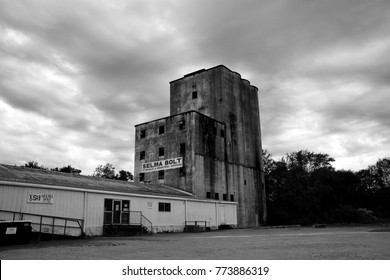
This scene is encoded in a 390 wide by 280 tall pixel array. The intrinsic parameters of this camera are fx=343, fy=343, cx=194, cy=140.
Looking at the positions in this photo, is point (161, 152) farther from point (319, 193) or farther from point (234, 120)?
point (319, 193)

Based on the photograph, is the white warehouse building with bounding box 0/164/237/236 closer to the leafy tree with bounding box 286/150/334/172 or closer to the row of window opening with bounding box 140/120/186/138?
the row of window opening with bounding box 140/120/186/138

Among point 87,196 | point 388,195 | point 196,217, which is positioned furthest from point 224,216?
point 388,195

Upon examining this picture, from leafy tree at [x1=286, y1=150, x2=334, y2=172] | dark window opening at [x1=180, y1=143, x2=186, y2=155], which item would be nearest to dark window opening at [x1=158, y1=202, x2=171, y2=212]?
dark window opening at [x1=180, y1=143, x2=186, y2=155]

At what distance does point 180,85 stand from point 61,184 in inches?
1116

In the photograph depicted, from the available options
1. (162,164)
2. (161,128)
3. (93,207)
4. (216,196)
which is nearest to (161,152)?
(162,164)

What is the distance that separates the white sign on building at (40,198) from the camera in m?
19.4

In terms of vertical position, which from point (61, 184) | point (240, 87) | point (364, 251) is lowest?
point (364, 251)

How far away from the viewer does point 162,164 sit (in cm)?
3906

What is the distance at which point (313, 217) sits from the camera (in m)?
49.3

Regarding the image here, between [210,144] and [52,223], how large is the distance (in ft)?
72.7

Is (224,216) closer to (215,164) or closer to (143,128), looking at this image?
(215,164)

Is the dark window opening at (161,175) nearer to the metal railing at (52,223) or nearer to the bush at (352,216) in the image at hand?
the metal railing at (52,223)

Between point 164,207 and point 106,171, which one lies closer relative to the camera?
point 164,207

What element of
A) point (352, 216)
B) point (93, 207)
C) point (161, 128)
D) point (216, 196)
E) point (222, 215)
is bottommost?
point (352, 216)
